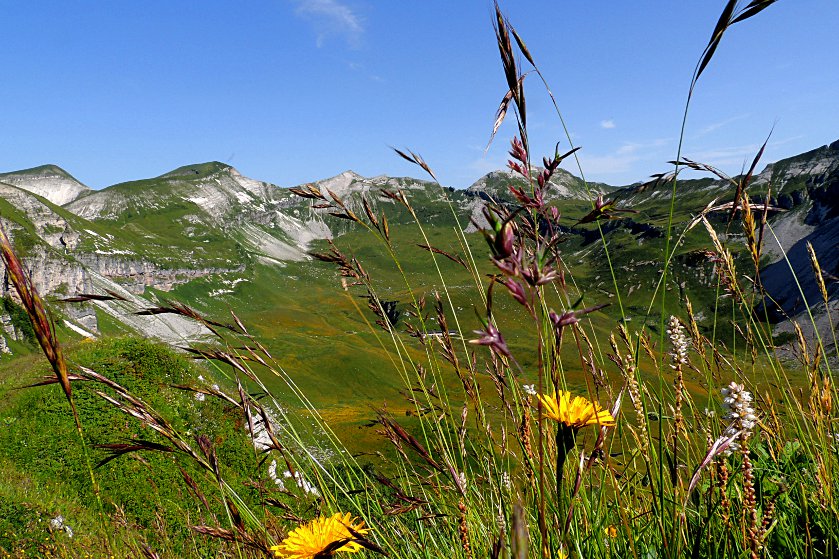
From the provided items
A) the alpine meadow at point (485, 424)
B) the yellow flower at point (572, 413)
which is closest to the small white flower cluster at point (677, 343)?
the alpine meadow at point (485, 424)

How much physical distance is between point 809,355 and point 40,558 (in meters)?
7.58

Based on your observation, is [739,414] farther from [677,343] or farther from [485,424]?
[485,424]

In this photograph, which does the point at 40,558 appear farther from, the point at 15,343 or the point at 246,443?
the point at 15,343

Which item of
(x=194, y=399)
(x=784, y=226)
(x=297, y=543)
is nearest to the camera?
(x=297, y=543)

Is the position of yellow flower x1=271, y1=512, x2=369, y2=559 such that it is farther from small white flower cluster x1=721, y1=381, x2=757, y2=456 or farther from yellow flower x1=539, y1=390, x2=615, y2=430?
small white flower cluster x1=721, y1=381, x2=757, y2=456

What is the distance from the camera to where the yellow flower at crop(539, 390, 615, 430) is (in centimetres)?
132

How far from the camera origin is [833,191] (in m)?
151

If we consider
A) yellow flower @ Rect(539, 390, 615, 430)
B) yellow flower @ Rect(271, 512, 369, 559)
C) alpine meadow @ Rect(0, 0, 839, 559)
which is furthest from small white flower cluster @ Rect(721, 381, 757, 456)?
yellow flower @ Rect(271, 512, 369, 559)

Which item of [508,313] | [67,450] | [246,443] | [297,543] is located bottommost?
[508,313]

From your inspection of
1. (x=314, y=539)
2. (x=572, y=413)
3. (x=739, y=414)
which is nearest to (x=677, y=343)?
(x=739, y=414)

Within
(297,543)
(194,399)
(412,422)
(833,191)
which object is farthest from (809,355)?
(833,191)

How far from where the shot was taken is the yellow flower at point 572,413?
1317mm

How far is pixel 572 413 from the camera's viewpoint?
1387 millimetres

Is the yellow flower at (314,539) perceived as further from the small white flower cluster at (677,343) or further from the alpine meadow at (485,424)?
the small white flower cluster at (677,343)
